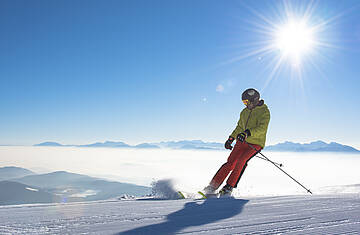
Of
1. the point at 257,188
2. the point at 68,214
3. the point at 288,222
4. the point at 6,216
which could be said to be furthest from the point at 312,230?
the point at 257,188

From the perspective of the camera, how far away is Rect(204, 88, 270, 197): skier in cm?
408

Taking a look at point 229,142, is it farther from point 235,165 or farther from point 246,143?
point 235,165

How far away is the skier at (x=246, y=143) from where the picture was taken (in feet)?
13.4

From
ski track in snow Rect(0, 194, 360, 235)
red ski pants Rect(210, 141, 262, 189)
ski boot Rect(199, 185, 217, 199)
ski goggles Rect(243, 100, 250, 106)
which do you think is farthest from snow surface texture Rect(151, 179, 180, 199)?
ski goggles Rect(243, 100, 250, 106)

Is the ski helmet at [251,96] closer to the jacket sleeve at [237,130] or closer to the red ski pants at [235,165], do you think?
the jacket sleeve at [237,130]

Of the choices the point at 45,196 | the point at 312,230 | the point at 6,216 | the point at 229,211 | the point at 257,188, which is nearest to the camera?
the point at 312,230

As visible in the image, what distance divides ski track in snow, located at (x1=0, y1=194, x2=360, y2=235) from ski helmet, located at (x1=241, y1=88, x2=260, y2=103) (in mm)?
2496

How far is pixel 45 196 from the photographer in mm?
106750

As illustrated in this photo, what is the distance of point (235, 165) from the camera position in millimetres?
4227

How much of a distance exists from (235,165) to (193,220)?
8.60 feet

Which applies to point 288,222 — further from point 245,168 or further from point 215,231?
point 245,168

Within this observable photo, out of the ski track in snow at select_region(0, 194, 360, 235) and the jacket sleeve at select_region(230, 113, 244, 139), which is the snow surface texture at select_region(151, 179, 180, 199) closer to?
the ski track in snow at select_region(0, 194, 360, 235)

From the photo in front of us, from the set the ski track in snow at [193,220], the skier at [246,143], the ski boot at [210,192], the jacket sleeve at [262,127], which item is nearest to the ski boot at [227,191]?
the skier at [246,143]

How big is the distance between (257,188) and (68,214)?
3.91 m
